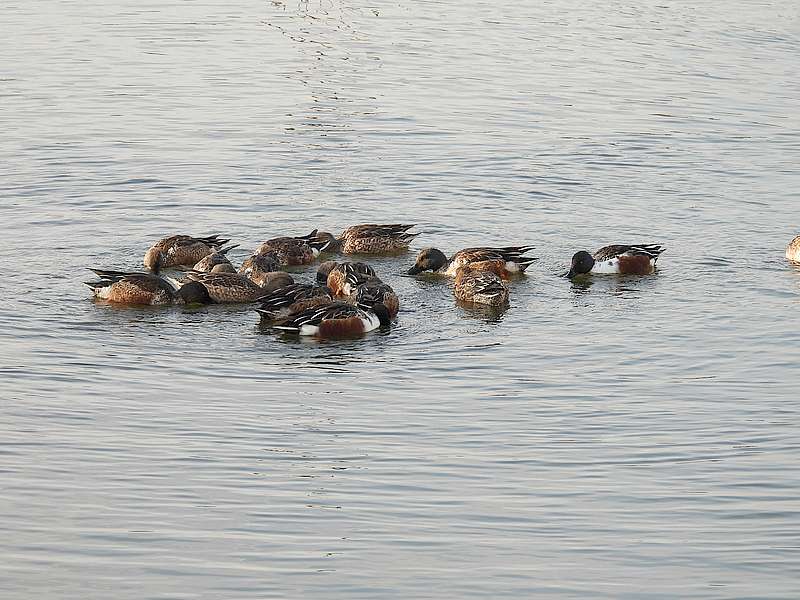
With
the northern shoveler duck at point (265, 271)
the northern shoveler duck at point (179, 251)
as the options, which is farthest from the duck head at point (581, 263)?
the northern shoveler duck at point (179, 251)

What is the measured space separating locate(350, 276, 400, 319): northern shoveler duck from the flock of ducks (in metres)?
0.01

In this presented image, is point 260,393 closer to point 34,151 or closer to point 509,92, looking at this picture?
point 34,151

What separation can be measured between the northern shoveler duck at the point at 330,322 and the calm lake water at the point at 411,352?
0.17 metres

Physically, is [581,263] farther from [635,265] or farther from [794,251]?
[794,251]

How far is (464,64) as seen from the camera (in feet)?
91.8

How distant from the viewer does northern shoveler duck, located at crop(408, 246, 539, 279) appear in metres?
14.3

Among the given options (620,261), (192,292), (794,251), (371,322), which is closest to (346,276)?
(371,322)

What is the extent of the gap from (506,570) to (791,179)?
13775 millimetres

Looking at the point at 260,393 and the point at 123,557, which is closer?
the point at 123,557

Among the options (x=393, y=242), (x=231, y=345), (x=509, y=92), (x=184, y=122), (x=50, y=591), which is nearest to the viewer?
(x=50, y=591)

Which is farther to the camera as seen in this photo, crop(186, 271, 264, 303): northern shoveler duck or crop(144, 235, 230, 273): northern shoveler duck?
crop(144, 235, 230, 273): northern shoveler duck

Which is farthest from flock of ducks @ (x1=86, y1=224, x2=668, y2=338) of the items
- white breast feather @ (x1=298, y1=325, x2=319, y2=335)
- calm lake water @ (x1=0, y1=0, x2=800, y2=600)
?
calm lake water @ (x1=0, y1=0, x2=800, y2=600)

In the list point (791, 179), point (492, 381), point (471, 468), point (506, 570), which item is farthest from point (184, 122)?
point (506, 570)

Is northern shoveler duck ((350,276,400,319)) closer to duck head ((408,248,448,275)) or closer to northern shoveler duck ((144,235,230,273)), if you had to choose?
duck head ((408,248,448,275))
